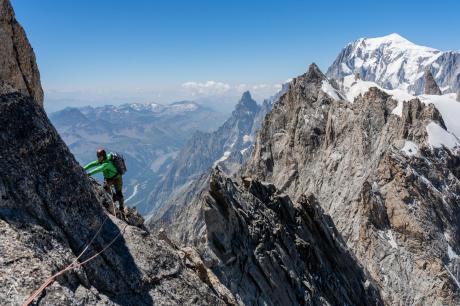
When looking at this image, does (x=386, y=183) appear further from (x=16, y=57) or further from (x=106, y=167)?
(x=16, y=57)

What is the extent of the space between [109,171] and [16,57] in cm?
570

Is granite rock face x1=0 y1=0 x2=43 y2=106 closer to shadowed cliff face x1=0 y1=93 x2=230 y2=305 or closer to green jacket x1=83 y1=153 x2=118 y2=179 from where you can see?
shadowed cliff face x1=0 y1=93 x2=230 y2=305

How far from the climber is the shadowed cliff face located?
1.18 metres

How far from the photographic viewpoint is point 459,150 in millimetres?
62125

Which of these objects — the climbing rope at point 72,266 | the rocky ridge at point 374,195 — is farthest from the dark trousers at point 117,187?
the rocky ridge at point 374,195

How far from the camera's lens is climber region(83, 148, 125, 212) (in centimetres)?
1743

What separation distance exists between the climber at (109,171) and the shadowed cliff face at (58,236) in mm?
1175

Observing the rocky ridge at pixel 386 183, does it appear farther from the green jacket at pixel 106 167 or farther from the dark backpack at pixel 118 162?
the green jacket at pixel 106 167

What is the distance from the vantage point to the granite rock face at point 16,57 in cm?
1530

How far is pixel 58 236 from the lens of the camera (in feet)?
44.3

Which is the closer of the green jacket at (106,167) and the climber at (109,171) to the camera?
the green jacket at (106,167)

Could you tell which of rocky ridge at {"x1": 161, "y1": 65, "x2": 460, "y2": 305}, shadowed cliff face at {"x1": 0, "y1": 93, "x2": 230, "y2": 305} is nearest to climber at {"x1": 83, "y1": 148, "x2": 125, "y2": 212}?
shadowed cliff face at {"x1": 0, "y1": 93, "x2": 230, "y2": 305}

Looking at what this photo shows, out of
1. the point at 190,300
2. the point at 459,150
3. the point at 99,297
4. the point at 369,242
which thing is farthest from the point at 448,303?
the point at 99,297

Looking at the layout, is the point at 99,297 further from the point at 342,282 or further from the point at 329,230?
the point at 329,230
